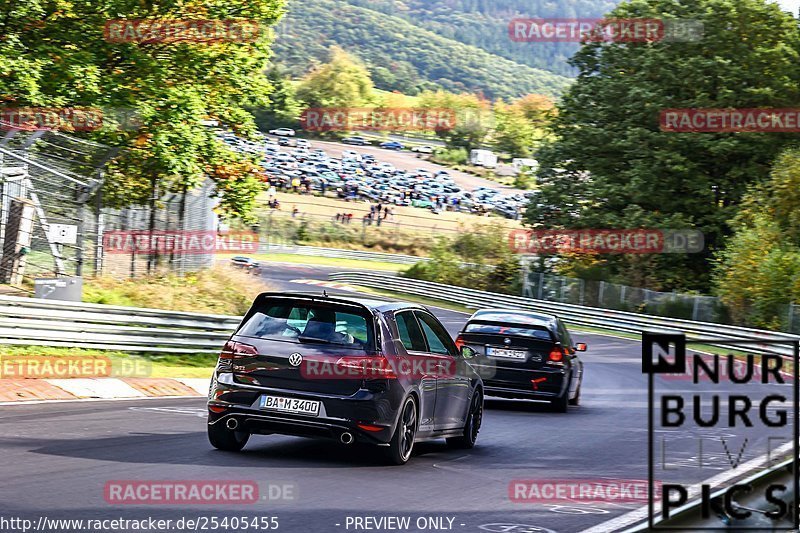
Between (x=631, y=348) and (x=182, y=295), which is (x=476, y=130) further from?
(x=182, y=295)

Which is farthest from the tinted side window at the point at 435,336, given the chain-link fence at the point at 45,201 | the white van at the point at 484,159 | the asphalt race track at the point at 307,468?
the white van at the point at 484,159

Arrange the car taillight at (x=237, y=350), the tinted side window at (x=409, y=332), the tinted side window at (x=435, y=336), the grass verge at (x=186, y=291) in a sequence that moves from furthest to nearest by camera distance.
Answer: the grass verge at (x=186, y=291) → the tinted side window at (x=435, y=336) → the tinted side window at (x=409, y=332) → the car taillight at (x=237, y=350)

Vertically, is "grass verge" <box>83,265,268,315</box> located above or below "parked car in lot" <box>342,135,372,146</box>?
below

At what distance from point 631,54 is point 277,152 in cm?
7212

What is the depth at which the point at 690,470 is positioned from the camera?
11.9 meters

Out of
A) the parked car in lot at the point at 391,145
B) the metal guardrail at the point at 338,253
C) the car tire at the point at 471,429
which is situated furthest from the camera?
the parked car in lot at the point at 391,145

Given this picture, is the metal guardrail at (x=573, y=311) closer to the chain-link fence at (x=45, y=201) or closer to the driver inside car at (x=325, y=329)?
the chain-link fence at (x=45, y=201)

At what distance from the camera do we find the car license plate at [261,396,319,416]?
10.3 m

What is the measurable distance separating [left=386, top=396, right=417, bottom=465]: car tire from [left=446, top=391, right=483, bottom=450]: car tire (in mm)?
1722

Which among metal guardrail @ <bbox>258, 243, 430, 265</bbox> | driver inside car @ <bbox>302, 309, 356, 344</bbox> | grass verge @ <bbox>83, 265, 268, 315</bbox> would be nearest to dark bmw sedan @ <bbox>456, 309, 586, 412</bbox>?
driver inside car @ <bbox>302, 309, 356, 344</bbox>

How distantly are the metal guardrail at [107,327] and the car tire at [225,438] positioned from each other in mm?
7118

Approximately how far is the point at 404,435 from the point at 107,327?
9775mm

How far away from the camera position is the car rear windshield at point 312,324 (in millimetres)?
10547

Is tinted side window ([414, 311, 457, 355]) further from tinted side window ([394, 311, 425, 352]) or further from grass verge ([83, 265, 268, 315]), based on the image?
grass verge ([83, 265, 268, 315])
